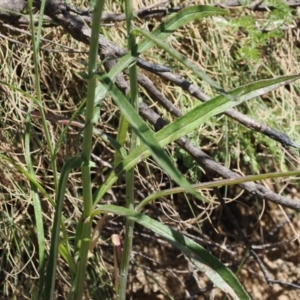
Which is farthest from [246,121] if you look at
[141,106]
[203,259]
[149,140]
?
[149,140]

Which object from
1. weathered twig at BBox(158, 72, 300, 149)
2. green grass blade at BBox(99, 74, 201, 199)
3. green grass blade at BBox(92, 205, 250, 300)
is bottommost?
green grass blade at BBox(92, 205, 250, 300)

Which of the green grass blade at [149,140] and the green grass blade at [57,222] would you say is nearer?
the green grass blade at [149,140]

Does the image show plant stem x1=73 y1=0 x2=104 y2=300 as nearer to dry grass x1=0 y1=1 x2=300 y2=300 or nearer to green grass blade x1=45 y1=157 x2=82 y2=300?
green grass blade x1=45 y1=157 x2=82 y2=300

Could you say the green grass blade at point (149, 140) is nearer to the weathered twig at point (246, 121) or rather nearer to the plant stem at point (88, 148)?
the plant stem at point (88, 148)

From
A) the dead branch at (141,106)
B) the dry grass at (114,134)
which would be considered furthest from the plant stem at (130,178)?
the dry grass at (114,134)

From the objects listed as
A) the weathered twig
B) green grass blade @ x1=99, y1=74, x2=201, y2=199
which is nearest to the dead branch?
the weathered twig

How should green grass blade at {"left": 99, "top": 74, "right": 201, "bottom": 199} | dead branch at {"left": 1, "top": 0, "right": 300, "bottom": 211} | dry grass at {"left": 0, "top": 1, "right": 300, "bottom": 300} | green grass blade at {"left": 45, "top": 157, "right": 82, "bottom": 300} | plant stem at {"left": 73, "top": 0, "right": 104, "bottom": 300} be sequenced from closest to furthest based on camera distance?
1. green grass blade at {"left": 99, "top": 74, "right": 201, "bottom": 199}
2. plant stem at {"left": 73, "top": 0, "right": 104, "bottom": 300}
3. green grass blade at {"left": 45, "top": 157, "right": 82, "bottom": 300}
4. dead branch at {"left": 1, "top": 0, "right": 300, "bottom": 211}
5. dry grass at {"left": 0, "top": 1, "right": 300, "bottom": 300}

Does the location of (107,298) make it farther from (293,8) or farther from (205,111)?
(293,8)
